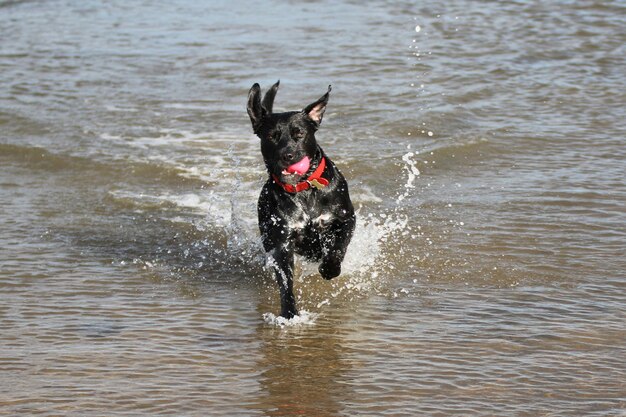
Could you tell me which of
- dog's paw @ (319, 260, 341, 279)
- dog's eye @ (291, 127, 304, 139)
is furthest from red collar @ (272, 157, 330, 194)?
dog's paw @ (319, 260, 341, 279)

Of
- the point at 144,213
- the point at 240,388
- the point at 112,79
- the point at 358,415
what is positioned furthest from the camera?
the point at 112,79

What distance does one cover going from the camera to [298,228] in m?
6.68

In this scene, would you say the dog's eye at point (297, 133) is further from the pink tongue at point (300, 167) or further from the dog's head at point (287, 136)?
the pink tongue at point (300, 167)

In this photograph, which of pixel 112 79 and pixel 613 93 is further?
pixel 112 79

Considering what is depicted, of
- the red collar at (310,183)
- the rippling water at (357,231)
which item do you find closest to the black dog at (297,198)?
the red collar at (310,183)

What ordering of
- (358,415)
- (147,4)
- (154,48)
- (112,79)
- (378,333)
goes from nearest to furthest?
1. (358,415)
2. (378,333)
3. (112,79)
4. (154,48)
5. (147,4)

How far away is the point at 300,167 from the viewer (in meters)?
6.48

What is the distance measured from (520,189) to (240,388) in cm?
421

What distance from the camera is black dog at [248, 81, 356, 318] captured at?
6457 mm

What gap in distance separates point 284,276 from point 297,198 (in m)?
0.52

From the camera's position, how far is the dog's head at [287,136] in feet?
21.1

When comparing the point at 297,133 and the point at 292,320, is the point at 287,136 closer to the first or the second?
the point at 297,133

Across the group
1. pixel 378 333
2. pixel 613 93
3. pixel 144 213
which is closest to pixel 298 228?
pixel 378 333

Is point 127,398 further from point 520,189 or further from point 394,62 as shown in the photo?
point 394,62
